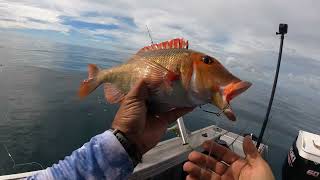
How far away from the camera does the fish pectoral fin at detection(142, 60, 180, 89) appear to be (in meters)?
2.35

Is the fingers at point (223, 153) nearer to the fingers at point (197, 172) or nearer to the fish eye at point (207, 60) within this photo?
the fingers at point (197, 172)

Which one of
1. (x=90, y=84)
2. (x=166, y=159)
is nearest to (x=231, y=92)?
(x=90, y=84)

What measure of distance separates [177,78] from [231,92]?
52cm

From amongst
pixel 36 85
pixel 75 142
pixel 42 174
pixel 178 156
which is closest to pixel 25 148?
pixel 75 142

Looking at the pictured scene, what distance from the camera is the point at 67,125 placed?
55.1 ft

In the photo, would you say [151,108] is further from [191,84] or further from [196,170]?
[196,170]

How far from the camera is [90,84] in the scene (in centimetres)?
313

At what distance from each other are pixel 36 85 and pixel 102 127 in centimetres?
1950

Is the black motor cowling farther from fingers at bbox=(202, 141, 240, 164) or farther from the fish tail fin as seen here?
the fish tail fin

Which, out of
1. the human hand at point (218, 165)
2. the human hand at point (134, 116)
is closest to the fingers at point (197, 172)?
the human hand at point (218, 165)

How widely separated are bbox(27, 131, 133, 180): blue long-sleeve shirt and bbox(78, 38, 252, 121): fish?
63cm

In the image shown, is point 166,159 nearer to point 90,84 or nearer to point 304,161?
point 304,161

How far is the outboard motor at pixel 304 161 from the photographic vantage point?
5266mm

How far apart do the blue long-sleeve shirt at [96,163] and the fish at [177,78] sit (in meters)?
0.63
